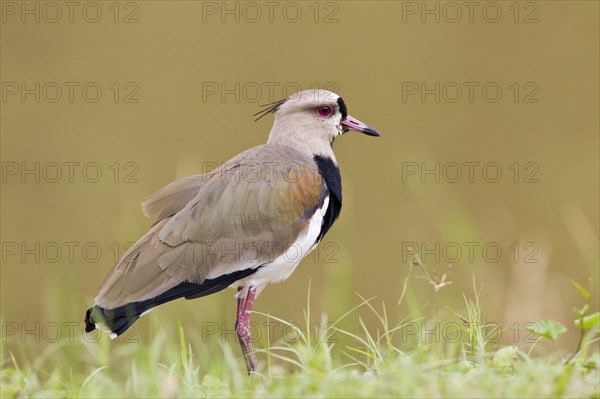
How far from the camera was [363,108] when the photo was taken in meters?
11.6

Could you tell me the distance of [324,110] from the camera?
6.30 metres

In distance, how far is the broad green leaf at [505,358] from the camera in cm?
450

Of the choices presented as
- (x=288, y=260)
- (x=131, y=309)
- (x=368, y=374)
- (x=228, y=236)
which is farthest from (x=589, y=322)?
(x=131, y=309)

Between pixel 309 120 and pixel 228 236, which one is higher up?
pixel 309 120

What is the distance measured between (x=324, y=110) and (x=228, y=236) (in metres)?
1.02

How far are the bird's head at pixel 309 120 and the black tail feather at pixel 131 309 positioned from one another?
1.01 m

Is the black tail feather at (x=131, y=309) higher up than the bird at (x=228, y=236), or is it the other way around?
the bird at (x=228, y=236)

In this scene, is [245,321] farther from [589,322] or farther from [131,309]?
[589,322]

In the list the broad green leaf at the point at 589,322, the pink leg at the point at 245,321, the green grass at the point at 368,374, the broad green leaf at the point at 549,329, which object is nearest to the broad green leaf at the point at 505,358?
the green grass at the point at 368,374

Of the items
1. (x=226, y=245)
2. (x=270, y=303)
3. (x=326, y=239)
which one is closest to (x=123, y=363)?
(x=226, y=245)

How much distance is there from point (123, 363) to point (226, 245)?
33.9 inches

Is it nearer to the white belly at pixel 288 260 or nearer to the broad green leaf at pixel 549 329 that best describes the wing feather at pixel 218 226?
the white belly at pixel 288 260

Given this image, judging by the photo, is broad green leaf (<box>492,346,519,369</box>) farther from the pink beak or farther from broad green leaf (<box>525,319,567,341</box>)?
the pink beak

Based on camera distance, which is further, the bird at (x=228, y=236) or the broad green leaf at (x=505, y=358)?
the bird at (x=228, y=236)
